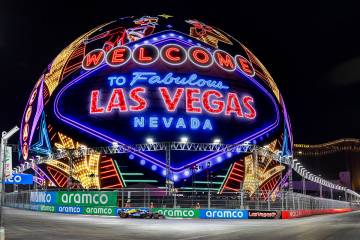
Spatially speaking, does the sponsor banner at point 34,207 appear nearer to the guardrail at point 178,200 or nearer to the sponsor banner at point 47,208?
the sponsor banner at point 47,208

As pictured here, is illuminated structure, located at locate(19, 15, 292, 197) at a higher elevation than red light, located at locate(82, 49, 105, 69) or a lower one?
lower

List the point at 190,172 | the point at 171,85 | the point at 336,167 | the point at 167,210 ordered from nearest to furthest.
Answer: the point at 167,210, the point at 190,172, the point at 171,85, the point at 336,167

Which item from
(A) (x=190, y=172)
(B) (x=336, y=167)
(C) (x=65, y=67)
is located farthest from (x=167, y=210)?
(B) (x=336, y=167)

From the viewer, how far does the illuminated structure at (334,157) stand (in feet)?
547

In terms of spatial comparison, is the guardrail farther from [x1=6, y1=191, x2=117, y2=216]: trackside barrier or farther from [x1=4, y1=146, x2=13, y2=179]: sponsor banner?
[x1=4, y1=146, x2=13, y2=179]: sponsor banner

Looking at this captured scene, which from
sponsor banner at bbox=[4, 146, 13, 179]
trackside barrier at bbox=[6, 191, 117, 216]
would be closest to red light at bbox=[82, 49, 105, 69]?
trackside barrier at bbox=[6, 191, 117, 216]

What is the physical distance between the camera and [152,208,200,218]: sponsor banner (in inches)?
1652

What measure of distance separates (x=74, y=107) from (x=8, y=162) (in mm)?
61401

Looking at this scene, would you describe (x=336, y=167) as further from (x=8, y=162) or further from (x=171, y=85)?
(x=8, y=162)

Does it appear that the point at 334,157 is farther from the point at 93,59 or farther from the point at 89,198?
the point at 89,198

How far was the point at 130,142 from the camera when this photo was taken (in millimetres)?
69125

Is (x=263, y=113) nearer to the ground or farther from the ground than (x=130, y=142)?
farther from the ground

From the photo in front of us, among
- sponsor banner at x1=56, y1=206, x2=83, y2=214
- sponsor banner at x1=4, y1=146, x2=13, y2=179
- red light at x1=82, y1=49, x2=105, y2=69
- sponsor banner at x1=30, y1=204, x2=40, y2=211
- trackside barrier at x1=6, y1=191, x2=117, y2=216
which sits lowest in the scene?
sponsor banner at x1=30, y1=204, x2=40, y2=211

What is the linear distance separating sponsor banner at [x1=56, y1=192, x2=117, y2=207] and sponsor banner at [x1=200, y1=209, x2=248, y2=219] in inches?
354
